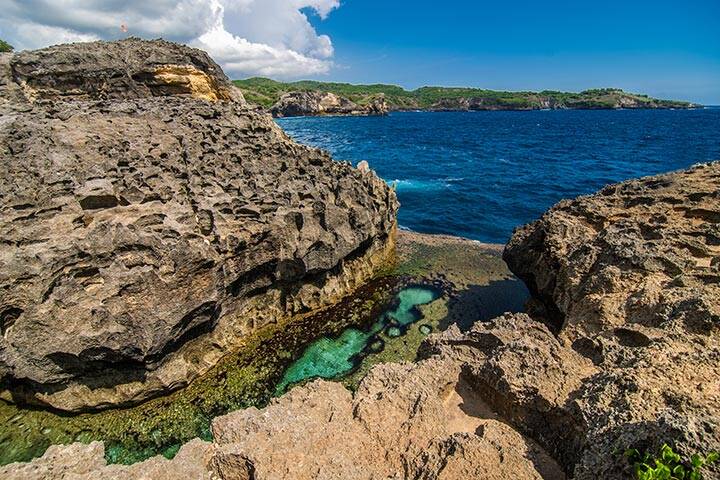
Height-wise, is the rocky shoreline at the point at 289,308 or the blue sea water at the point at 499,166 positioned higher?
the rocky shoreline at the point at 289,308

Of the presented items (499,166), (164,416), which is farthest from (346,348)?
(499,166)

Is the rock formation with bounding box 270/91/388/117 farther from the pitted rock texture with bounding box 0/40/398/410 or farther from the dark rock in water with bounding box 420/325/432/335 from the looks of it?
the dark rock in water with bounding box 420/325/432/335

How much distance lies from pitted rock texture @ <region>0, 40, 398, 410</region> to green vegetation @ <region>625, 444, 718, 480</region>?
13209mm

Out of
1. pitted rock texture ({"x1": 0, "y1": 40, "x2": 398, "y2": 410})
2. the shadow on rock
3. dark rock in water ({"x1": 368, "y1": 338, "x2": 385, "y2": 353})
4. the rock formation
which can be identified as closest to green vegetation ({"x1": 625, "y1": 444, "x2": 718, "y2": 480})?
dark rock in water ({"x1": 368, "y1": 338, "x2": 385, "y2": 353})

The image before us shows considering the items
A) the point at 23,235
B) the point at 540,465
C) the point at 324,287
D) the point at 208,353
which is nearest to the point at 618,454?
the point at 540,465

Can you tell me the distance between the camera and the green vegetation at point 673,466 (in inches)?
175

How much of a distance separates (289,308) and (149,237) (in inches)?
Answer: 280

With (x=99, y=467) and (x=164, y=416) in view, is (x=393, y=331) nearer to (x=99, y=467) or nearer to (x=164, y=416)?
(x=164, y=416)

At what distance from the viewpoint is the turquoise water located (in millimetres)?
15258

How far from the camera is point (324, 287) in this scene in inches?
767

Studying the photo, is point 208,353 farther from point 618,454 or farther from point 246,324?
point 618,454

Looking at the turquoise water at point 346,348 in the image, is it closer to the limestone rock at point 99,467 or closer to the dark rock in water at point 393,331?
the dark rock in water at point 393,331

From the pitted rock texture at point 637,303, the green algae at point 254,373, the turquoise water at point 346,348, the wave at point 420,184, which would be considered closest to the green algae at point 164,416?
the green algae at point 254,373

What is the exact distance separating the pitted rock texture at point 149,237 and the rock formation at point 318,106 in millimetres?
157714
